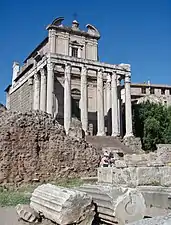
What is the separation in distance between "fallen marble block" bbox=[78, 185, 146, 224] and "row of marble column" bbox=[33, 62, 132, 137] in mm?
25289

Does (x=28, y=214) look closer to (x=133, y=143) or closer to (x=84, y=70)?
(x=133, y=143)

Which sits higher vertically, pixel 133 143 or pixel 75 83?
pixel 75 83

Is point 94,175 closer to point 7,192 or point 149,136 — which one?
point 7,192

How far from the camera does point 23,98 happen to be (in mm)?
40812

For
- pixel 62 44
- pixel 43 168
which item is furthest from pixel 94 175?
pixel 62 44

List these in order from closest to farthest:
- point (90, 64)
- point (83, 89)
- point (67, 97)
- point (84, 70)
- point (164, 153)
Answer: point (164, 153) < point (67, 97) < point (83, 89) < point (84, 70) < point (90, 64)

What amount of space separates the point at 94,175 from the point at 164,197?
6642 mm

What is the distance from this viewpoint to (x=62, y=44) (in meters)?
39.3

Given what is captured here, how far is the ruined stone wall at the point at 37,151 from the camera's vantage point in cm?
1160

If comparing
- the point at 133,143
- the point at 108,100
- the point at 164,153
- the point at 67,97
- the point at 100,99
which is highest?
the point at 108,100

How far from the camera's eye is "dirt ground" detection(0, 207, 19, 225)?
6.99 meters

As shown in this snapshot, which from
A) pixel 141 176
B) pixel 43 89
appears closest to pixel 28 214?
pixel 141 176

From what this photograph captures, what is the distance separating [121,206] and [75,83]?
32852 millimetres

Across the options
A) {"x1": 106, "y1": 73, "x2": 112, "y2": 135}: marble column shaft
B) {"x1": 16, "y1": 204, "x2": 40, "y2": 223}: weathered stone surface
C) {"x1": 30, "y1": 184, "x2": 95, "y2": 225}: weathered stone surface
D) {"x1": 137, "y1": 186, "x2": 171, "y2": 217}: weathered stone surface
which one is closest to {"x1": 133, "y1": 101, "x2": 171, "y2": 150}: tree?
{"x1": 106, "y1": 73, "x2": 112, "y2": 135}: marble column shaft
